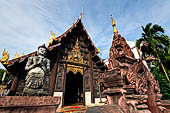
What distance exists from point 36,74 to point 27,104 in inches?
30.4

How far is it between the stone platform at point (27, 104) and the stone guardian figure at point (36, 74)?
29 cm

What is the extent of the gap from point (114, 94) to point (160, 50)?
1626 centimetres

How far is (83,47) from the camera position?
28.5ft

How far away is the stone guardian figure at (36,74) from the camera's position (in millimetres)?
2044

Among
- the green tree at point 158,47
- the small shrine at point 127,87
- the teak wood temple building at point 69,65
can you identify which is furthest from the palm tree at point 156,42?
the small shrine at point 127,87

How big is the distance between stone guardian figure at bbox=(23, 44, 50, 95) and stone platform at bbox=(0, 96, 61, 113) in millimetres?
290

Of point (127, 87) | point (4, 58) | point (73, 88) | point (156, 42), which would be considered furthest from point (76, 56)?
point (156, 42)

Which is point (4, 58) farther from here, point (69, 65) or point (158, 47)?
point (158, 47)

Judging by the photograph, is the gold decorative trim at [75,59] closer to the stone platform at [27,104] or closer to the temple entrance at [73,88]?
the temple entrance at [73,88]

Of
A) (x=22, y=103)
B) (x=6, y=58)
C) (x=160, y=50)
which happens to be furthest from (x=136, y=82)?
(x=160, y=50)

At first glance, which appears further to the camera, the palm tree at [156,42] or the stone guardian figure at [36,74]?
the palm tree at [156,42]

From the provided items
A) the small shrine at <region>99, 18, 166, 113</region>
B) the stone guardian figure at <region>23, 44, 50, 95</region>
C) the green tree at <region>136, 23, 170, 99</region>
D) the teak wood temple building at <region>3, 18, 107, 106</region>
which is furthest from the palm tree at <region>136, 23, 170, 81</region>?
the stone guardian figure at <region>23, 44, 50, 95</region>

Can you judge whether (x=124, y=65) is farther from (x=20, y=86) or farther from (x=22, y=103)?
(x=20, y=86)

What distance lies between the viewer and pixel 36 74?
2229mm
